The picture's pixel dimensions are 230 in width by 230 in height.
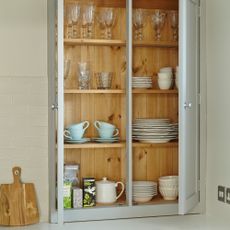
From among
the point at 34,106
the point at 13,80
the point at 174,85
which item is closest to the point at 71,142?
the point at 34,106

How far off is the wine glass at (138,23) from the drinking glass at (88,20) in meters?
0.29

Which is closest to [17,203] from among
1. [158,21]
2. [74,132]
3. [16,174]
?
[16,174]

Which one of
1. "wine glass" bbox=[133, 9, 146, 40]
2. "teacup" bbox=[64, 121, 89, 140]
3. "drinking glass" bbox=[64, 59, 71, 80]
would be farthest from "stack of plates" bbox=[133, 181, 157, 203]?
"wine glass" bbox=[133, 9, 146, 40]

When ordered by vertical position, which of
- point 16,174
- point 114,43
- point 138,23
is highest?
point 138,23

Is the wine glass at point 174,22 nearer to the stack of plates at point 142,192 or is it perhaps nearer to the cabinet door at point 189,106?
the cabinet door at point 189,106

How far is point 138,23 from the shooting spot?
3363 millimetres

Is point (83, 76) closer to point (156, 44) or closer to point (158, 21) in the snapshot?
point (156, 44)

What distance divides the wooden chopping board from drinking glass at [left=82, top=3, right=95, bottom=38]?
100 cm

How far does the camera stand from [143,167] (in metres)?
3.48

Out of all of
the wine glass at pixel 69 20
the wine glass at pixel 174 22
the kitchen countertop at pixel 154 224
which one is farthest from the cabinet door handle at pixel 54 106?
the wine glass at pixel 174 22

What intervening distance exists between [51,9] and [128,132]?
0.92 m

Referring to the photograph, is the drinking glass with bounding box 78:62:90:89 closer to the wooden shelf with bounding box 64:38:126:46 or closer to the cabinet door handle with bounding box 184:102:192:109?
the wooden shelf with bounding box 64:38:126:46

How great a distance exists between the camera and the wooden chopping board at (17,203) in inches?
120

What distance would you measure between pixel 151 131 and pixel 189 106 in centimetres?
43
